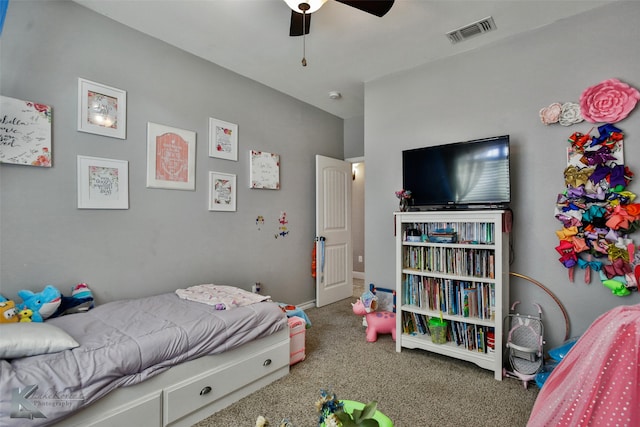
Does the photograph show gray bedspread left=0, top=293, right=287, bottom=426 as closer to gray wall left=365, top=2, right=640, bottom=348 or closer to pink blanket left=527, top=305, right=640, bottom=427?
pink blanket left=527, top=305, right=640, bottom=427

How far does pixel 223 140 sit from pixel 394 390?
8.58 ft

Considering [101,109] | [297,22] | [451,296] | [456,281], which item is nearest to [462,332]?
[451,296]

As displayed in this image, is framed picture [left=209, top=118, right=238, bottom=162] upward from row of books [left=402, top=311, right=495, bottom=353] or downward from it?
upward

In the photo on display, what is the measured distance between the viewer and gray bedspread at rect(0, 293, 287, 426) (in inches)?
47.5

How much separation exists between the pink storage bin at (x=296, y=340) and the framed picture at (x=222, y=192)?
4.24ft

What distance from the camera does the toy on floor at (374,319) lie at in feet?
9.43

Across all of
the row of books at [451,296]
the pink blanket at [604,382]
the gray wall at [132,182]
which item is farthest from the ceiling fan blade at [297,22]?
the pink blanket at [604,382]

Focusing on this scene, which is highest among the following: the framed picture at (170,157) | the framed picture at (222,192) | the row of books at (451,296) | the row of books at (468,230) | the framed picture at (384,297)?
the framed picture at (170,157)

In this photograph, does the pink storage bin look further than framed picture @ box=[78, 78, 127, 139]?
Yes

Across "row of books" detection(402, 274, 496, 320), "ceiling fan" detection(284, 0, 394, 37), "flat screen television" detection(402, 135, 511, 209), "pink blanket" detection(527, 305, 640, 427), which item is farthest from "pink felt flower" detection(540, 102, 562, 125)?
"pink blanket" detection(527, 305, 640, 427)

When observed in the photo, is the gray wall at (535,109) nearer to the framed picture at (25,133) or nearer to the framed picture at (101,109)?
the framed picture at (101,109)

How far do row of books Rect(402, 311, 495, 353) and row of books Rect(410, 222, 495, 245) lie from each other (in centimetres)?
69

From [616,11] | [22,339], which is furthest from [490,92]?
[22,339]

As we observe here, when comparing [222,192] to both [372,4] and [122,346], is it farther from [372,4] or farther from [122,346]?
[372,4]
